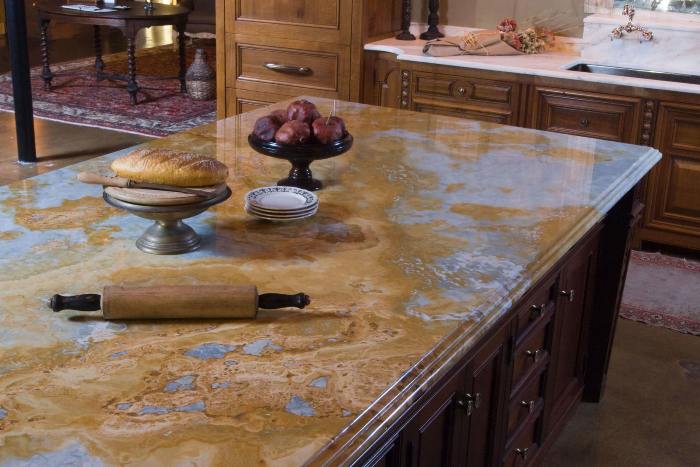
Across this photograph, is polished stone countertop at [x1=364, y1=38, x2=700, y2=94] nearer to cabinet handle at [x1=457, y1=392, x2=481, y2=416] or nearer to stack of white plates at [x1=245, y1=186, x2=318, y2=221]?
stack of white plates at [x1=245, y1=186, x2=318, y2=221]

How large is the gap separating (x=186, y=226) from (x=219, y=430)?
29.2 inches

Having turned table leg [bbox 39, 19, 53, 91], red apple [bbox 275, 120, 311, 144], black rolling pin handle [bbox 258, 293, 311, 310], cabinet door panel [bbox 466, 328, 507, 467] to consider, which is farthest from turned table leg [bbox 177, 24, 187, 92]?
black rolling pin handle [bbox 258, 293, 311, 310]

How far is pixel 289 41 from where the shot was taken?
4891mm

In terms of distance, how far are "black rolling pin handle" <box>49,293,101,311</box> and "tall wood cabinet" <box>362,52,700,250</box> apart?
9.64ft

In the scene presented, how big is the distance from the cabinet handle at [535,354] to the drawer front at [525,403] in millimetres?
59

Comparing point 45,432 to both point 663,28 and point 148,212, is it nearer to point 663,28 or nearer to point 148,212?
point 148,212

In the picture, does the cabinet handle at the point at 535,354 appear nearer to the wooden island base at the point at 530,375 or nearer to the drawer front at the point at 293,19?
the wooden island base at the point at 530,375

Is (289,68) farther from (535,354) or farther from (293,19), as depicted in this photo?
(535,354)

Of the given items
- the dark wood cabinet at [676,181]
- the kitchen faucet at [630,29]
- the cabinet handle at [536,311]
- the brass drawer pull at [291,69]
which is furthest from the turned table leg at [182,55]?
the cabinet handle at [536,311]

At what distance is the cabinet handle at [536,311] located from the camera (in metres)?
2.19

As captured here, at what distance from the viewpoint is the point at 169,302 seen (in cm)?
157

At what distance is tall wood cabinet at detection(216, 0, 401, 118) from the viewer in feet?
15.6

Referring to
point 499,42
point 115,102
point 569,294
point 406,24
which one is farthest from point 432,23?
point 115,102

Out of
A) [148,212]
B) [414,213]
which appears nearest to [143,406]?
[148,212]
